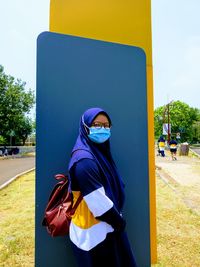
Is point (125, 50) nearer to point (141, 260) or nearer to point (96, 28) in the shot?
point (96, 28)

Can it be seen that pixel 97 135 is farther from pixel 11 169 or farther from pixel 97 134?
pixel 11 169

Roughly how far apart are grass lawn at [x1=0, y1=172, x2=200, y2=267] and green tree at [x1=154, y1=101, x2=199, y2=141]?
49495 mm

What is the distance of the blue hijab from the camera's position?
1.91 meters

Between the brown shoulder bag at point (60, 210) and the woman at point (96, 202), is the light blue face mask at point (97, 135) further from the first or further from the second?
the brown shoulder bag at point (60, 210)

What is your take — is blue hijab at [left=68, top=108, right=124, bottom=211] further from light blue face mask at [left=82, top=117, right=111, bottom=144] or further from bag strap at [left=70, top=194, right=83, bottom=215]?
bag strap at [left=70, top=194, right=83, bottom=215]

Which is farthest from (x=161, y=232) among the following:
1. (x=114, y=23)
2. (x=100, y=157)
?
(x=114, y=23)

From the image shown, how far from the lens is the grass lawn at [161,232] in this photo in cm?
335

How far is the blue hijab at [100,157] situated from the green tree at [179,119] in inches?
2083

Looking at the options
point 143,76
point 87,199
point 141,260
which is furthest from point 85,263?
point 143,76

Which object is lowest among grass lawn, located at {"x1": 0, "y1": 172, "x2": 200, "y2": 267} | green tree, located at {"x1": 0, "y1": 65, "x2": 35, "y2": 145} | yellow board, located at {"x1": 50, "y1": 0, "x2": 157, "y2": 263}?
grass lawn, located at {"x1": 0, "y1": 172, "x2": 200, "y2": 267}

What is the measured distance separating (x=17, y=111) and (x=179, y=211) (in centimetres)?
2447

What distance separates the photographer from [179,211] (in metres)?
5.34

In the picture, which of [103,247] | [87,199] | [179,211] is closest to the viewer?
[87,199]

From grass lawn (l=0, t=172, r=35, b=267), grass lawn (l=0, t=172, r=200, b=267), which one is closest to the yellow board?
grass lawn (l=0, t=172, r=200, b=267)
